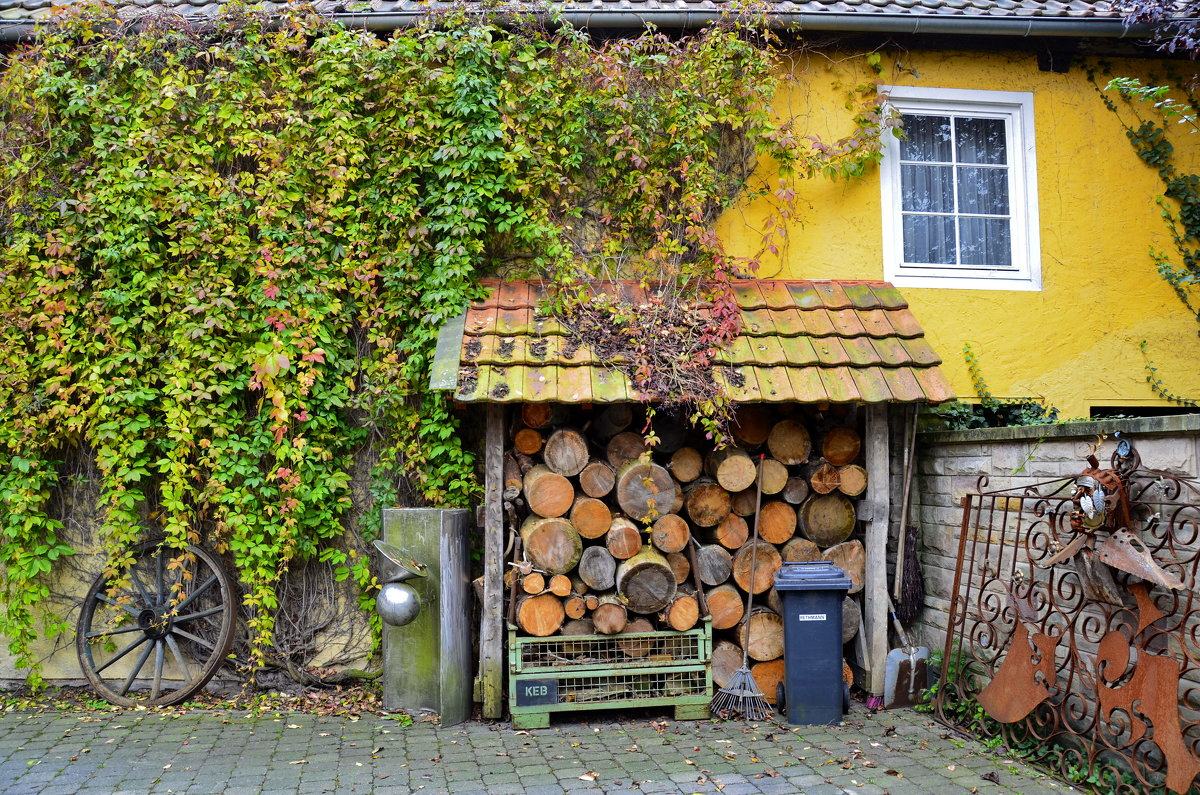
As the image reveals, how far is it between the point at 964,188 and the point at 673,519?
12.8 ft

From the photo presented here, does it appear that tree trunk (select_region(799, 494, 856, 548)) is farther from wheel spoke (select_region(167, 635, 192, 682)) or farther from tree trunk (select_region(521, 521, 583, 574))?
wheel spoke (select_region(167, 635, 192, 682))

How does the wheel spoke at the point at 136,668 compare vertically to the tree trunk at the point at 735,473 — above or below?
below

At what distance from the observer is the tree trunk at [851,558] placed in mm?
5895

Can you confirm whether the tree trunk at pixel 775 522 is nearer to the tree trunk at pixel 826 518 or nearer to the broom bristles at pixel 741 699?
the tree trunk at pixel 826 518

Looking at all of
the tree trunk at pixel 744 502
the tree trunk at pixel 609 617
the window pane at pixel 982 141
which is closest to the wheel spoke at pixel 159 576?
the tree trunk at pixel 609 617

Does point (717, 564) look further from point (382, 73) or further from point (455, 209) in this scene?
point (382, 73)

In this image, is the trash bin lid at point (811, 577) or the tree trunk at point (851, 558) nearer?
the trash bin lid at point (811, 577)

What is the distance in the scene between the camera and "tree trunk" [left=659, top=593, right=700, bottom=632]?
18.1 feet

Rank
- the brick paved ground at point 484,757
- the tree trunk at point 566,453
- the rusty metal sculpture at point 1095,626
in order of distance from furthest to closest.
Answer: the tree trunk at point 566,453 < the brick paved ground at point 484,757 < the rusty metal sculpture at point 1095,626

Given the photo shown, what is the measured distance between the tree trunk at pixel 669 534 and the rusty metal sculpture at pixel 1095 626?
1725mm

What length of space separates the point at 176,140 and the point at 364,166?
1319mm

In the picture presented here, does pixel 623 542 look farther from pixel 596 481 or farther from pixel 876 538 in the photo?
pixel 876 538

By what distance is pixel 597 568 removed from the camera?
5.45 metres

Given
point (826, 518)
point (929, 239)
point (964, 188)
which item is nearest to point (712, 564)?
point (826, 518)
